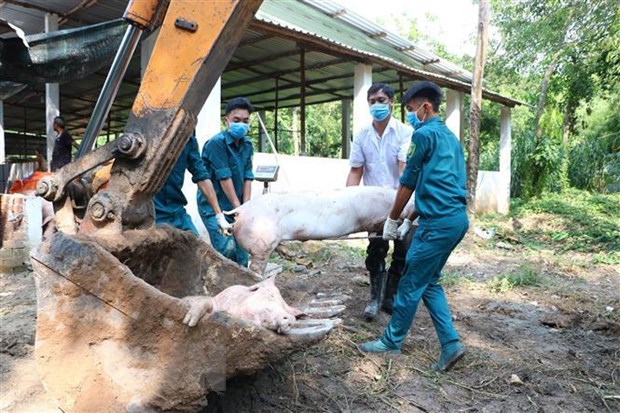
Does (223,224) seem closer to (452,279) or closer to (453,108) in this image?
(452,279)

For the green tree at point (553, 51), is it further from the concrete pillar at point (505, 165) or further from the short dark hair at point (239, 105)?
the short dark hair at point (239, 105)

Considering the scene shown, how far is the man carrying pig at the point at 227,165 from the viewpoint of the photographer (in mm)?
4273

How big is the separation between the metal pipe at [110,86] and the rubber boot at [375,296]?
2.62m

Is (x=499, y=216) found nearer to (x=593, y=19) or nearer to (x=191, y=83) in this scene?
(x=593, y=19)

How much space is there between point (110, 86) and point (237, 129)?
1.74 meters

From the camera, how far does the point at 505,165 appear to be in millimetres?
14844

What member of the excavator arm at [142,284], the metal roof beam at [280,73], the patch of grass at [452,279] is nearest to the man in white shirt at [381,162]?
the patch of grass at [452,279]

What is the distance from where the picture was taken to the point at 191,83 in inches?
91.7

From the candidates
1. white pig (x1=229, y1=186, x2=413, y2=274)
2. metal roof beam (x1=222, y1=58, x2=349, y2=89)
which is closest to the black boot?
white pig (x1=229, y1=186, x2=413, y2=274)

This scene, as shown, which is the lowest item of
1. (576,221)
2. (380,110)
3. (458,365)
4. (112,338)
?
(458,365)

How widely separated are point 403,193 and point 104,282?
2.13 meters

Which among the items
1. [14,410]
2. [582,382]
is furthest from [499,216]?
[14,410]

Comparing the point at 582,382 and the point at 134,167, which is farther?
the point at 582,382

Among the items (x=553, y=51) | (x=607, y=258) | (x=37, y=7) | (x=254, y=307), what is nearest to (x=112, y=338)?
(x=254, y=307)
